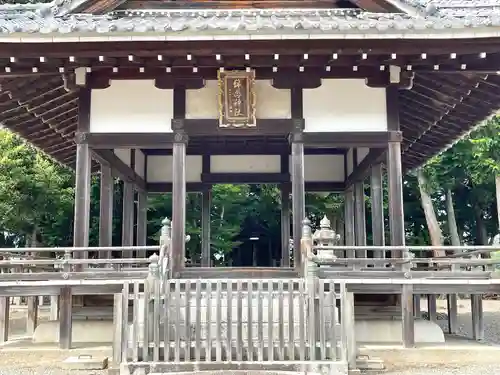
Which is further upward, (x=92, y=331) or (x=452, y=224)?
(x=452, y=224)

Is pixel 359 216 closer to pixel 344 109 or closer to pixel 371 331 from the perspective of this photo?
pixel 344 109

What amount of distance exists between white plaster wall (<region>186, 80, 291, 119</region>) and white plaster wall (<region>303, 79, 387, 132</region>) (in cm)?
38

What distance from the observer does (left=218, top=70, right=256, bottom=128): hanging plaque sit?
8688mm

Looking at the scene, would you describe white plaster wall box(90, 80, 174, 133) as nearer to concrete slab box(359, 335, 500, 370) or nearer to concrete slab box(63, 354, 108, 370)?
concrete slab box(63, 354, 108, 370)

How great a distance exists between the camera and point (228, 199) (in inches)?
905

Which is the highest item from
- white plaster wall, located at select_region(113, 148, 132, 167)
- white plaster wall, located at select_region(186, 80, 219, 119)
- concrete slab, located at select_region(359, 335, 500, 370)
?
white plaster wall, located at select_region(186, 80, 219, 119)

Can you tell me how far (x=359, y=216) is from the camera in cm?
1297

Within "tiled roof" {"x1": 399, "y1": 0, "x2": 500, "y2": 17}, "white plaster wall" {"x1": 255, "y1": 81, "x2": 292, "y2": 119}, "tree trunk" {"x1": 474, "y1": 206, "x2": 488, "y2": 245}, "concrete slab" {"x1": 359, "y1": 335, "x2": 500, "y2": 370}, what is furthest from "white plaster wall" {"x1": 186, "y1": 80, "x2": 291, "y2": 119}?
"tree trunk" {"x1": 474, "y1": 206, "x2": 488, "y2": 245}

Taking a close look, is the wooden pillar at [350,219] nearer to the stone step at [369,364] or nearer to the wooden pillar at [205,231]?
the wooden pillar at [205,231]

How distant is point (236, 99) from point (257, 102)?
0.39 metres

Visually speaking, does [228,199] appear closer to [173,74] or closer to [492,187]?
[492,187]

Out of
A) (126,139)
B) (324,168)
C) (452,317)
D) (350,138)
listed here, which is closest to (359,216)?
(324,168)

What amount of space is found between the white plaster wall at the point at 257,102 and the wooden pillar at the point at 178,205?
1.64 feet

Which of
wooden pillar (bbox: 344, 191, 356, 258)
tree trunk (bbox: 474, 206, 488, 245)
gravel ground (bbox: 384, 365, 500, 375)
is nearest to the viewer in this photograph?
gravel ground (bbox: 384, 365, 500, 375)
